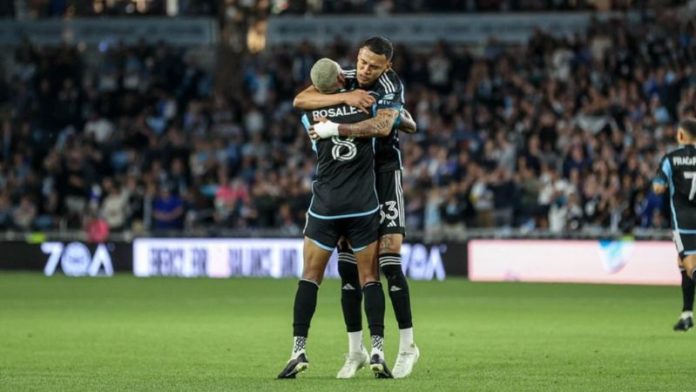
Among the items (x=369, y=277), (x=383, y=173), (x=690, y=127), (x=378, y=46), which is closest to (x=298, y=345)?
(x=369, y=277)

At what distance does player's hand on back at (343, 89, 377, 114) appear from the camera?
33.4ft

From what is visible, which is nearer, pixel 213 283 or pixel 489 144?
pixel 213 283

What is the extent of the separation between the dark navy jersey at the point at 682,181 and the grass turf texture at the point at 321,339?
1121 mm

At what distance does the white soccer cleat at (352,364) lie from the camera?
10.3m

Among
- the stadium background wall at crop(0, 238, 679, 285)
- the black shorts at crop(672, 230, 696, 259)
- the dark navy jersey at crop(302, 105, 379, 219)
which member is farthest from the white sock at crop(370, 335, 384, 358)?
the stadium background wall at crop(0, 238, 679, 285)

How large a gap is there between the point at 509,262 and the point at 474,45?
9975mm

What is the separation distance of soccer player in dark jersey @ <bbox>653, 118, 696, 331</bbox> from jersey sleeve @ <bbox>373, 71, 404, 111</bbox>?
16.8 ft

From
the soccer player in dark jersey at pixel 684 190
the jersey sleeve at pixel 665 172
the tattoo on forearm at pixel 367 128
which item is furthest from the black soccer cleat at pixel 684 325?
the tattoo on forearm at pixel 367 128

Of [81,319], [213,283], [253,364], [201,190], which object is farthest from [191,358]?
[201,190]

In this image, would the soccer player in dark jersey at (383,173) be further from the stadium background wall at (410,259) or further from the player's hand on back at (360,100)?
the stadium background wall at (410,259)

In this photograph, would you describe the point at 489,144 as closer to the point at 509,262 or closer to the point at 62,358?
the point at 509,262

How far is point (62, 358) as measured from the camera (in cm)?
1197

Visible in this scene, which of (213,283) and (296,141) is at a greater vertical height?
(296,141)

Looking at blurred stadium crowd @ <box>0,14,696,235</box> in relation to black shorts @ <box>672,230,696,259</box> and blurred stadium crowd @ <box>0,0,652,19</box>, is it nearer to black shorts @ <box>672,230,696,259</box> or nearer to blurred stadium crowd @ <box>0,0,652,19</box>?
blurred stadium crowd @ <box>0,0,652,19</box>
